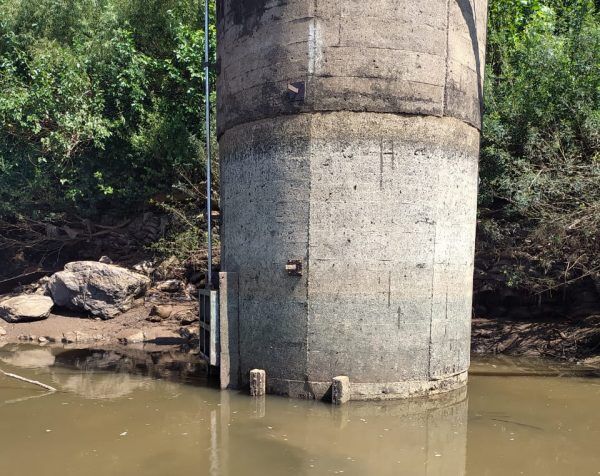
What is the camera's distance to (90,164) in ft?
55.6

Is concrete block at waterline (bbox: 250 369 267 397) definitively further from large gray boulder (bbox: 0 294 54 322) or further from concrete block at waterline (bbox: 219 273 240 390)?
large gray boulder (bbox: 0 294 54 322)

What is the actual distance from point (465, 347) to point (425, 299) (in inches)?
52.5

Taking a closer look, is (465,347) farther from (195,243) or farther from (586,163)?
(195,243)

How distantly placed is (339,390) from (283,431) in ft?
3.90

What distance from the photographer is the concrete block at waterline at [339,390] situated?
7.79 m

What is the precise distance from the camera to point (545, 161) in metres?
13.1

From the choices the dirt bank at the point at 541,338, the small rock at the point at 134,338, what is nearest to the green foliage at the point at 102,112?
the small rock at the point at 134,338

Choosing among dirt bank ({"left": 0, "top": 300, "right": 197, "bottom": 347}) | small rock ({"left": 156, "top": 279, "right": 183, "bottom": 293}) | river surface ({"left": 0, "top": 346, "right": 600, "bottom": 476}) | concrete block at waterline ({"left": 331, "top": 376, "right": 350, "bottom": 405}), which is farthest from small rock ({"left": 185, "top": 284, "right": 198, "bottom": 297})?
concrete block at waterline ({"left": 331, "top": 376, "right": 350, "bottom": 405})

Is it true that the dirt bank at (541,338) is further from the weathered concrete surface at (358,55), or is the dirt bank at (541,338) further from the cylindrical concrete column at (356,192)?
the weathered concrete surface at (358,55)

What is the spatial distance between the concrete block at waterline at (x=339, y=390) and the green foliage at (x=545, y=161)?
5967 millimetres

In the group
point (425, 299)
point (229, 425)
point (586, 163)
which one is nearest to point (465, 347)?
point (425, 299)

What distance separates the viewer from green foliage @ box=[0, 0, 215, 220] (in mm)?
16000

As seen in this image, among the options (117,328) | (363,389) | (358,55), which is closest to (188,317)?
(117,328)

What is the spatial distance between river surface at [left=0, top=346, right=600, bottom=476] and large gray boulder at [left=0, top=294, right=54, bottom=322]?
5.36m
